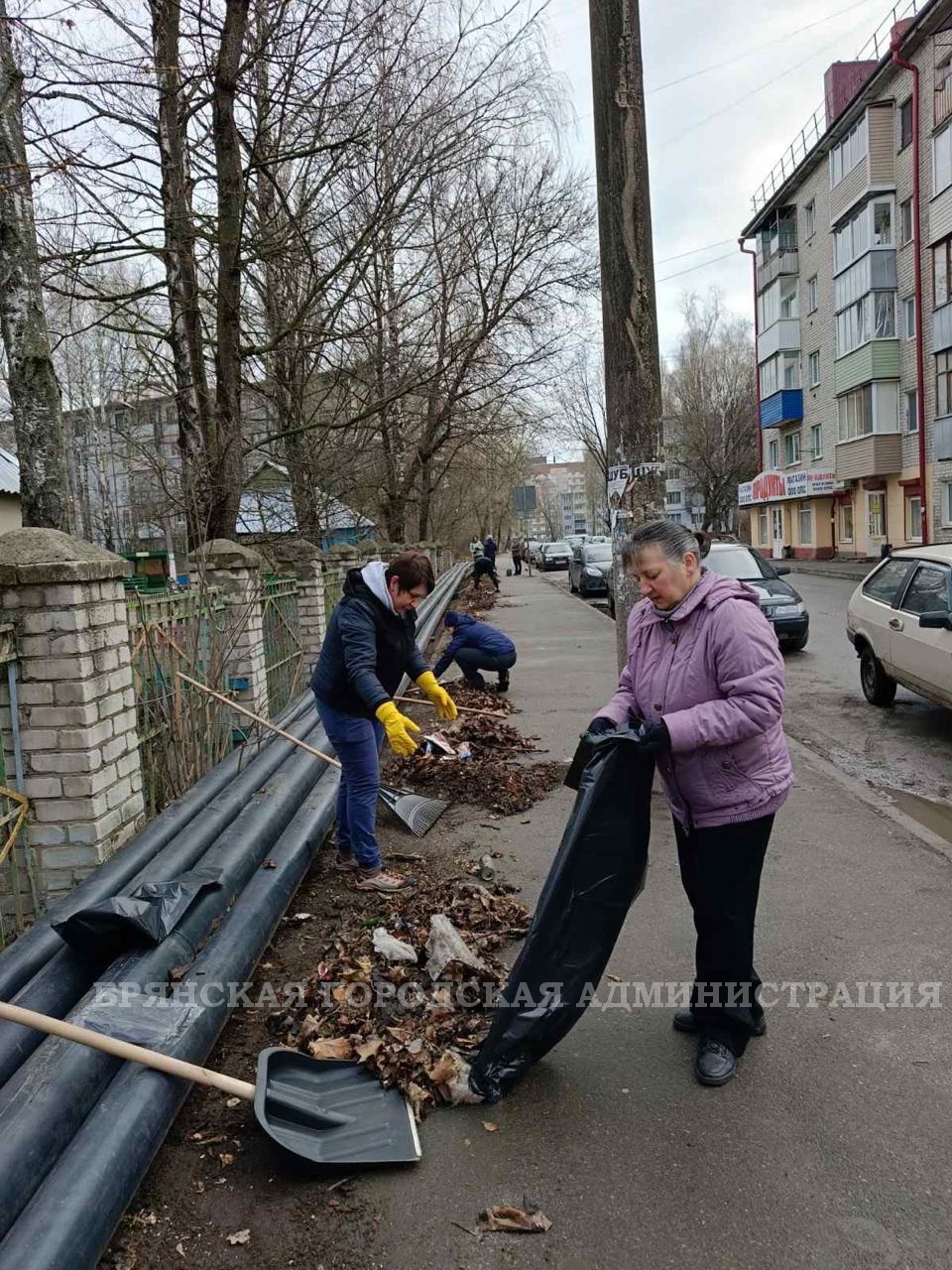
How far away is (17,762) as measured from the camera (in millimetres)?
3939

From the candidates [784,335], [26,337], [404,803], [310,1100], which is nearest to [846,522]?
Answer: [784,335]

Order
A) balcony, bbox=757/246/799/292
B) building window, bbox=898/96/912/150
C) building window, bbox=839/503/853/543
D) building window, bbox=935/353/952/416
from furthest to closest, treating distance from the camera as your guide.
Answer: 1. balcony, bbox=757/246/799/292
2. building window, bbox=839/503/853/543
3. building window, bbox=898/96/912/150
4. building window, bbox=935/353/952/416

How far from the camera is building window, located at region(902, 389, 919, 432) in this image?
3012 centimetres

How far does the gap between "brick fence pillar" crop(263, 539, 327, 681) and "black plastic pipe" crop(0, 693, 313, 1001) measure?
3.95 m

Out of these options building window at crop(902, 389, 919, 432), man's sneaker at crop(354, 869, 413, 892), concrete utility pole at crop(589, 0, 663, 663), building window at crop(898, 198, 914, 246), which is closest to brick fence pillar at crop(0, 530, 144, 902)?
man's sneaker at crop(354, 869, 413, 892)

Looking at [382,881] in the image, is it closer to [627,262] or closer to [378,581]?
[378,581]

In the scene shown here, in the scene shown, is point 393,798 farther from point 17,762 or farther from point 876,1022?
point 876,1022

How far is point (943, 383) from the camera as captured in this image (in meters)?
26.6

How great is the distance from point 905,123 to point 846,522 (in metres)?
14.1

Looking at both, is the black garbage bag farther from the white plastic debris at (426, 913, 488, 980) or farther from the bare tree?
the bare tree

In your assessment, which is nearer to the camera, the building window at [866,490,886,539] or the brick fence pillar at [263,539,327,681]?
the brick fence pillar at [263,539,327,681]

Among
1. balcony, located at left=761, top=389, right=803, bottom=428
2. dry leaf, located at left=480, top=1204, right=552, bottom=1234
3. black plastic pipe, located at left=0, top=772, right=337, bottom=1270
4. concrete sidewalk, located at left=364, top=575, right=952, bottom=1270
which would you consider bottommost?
concrete sidewalk, located at left=364, top=575, right=952, bottom=1270

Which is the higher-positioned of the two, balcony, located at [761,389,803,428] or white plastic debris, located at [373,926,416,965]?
balcony, located at [761,389,803,428]

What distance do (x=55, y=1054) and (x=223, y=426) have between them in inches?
344
